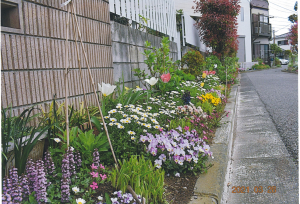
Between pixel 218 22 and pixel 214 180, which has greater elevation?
pixel 218 22

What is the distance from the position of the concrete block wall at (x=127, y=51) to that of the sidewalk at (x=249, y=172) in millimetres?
1799

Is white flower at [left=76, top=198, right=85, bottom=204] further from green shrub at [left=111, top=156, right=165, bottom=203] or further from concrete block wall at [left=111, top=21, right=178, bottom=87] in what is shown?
concrete block wall at [left=111, top=21, right=178, bottom=87]

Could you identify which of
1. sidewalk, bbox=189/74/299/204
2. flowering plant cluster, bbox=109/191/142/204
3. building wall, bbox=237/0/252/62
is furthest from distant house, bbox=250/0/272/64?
flowering plant cluster, bbox=109/191/142/204

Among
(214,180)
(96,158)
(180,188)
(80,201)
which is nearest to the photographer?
(80,201)

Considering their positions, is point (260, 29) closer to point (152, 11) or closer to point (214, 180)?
point (152, 11)

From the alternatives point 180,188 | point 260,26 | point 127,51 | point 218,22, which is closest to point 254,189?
point 180,188

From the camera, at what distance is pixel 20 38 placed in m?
2.46

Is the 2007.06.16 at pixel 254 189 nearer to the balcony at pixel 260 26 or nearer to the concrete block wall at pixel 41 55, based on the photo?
the concrete block wall at pixel 41 55

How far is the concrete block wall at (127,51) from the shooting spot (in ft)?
14.1

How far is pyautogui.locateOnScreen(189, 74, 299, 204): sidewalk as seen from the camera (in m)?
2.14

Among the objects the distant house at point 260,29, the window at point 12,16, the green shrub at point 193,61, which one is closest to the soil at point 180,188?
the window at point 12,16

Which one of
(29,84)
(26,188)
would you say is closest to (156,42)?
(29,84)

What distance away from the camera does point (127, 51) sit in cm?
466

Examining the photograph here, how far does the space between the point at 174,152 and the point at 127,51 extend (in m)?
2.76
